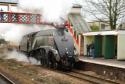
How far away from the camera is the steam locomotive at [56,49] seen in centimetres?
2094

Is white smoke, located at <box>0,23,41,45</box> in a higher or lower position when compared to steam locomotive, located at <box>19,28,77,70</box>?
higher

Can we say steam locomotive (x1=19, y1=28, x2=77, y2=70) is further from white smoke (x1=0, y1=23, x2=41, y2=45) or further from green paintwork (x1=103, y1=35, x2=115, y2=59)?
white smoke (x1=0, y1=23, x2=41, y2=45)

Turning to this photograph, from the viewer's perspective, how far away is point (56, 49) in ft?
69.5

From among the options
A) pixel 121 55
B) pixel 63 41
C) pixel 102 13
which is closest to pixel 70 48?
pixel 63 41

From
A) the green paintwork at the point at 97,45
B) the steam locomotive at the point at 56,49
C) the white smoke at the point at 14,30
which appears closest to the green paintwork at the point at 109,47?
the green paintwork at the point at 97,45

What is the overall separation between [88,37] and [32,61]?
18.9 feet

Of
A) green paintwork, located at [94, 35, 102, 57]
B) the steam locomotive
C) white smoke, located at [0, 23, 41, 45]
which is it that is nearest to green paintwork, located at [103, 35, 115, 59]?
green paintwork, located at [94, 35, 102, 57]

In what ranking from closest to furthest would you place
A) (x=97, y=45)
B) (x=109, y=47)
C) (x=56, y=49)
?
(x=56, y=49)
(x=109, y=47)
(x=97, y=45)

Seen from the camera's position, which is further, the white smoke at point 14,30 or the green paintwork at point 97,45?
the white smoke at point 14,30

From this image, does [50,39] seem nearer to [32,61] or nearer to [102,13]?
[32,61]

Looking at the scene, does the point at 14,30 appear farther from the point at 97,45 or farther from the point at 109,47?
the point at 109,47

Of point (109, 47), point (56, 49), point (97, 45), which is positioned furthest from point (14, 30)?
point (56, 49)

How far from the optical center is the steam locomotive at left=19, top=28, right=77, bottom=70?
824 inches

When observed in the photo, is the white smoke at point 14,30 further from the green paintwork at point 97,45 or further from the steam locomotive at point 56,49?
the steam locomotive at point 56,49
